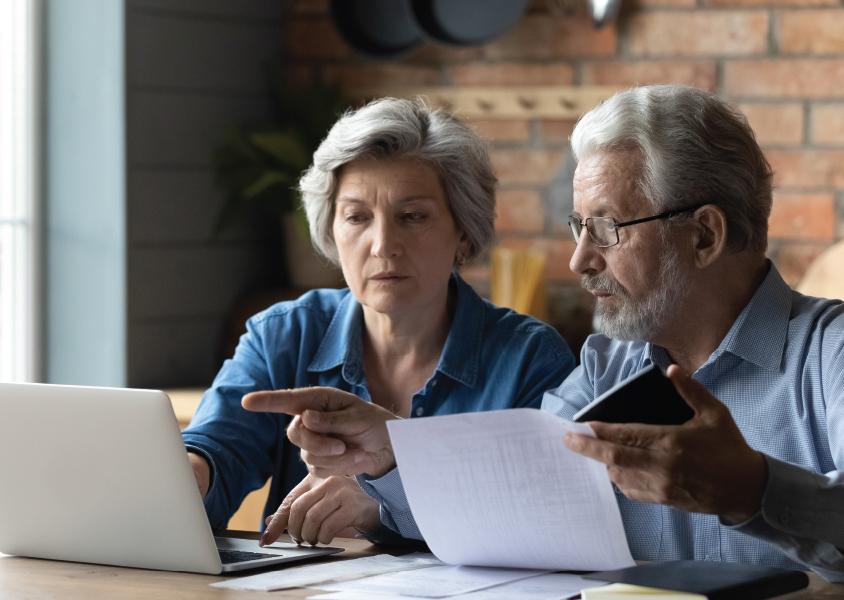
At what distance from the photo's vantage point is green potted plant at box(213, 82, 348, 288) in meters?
3.59

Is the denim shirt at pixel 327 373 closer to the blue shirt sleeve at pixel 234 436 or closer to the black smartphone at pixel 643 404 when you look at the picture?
the blue shirt sleeve at pixel 234 436

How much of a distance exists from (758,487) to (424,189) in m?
0.96

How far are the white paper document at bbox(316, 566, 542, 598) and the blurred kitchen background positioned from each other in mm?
1865

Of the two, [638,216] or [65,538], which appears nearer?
[65,538]

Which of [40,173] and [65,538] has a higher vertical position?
[40,173]

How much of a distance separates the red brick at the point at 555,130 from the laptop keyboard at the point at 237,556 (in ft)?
6.70

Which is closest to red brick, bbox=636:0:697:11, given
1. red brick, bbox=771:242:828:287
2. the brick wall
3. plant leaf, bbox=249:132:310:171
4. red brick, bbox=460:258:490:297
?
the brick wall

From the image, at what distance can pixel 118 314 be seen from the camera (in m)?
3.45

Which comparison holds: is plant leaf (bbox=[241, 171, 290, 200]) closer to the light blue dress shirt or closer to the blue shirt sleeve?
the blue shirt sleeve

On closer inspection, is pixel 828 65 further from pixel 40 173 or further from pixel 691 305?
pixel 40 173

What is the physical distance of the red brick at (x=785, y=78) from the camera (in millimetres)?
3314

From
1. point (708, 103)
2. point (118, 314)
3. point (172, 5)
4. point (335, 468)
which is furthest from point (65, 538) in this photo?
point (172, 5)

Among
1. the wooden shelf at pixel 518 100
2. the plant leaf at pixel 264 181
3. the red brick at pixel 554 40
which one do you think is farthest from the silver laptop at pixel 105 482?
the red brick at pixel 554 40

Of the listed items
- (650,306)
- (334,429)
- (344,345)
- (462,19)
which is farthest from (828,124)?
(334,429)
